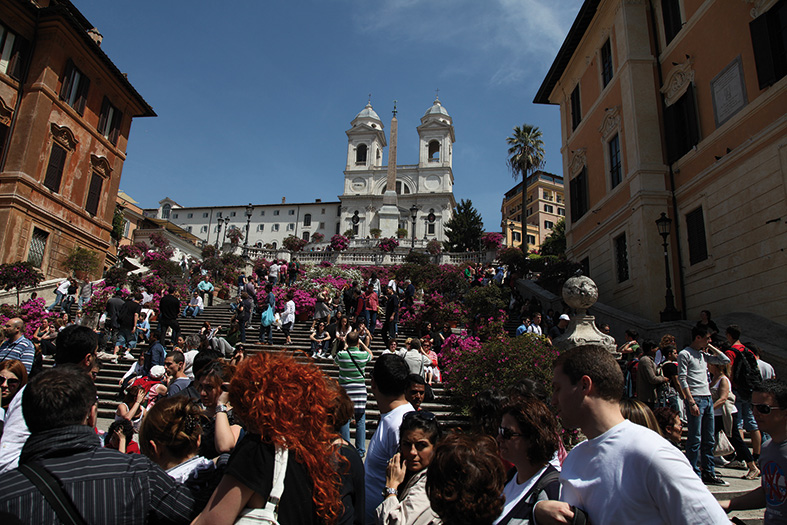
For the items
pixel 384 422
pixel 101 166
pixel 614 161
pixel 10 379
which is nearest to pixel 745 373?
pixel 384 422

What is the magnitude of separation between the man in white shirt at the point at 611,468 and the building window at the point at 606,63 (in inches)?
774

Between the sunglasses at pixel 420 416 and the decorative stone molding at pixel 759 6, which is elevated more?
the decorative stone molding at pixel 759 6

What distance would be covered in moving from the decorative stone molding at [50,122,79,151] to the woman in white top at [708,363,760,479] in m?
Result: 26.0

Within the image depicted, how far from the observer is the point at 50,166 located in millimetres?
21609

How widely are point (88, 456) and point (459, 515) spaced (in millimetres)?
1751

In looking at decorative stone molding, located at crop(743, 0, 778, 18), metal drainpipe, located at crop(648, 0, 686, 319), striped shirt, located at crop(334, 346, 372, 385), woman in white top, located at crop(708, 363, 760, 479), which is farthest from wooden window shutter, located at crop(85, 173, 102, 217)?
decorative stone molding, located at crop(743, 0, 778, 18)

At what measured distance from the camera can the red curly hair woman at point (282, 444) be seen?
2152mm

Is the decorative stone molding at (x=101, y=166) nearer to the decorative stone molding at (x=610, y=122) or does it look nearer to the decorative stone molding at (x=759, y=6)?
the decorative stone molding at (x=610, y=122)

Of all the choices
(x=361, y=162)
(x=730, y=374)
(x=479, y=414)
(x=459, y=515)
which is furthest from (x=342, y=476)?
(x=361, y=162)

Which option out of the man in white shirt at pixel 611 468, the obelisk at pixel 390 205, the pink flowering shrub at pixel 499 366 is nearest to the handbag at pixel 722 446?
the pink flowering shrub at pixel 499 366

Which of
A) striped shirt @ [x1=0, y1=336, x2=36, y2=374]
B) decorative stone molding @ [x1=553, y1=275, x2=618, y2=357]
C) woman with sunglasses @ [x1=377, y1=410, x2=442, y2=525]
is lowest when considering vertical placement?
woman with sunglasses @ [x1=377, y1=410, x2=442, y2=525]

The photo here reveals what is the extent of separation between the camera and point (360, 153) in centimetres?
8012

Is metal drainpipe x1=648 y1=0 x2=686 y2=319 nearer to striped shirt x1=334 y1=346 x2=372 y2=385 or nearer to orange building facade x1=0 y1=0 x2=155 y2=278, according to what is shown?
striped shirt x1=334 y1=346 x2=372 y2=385

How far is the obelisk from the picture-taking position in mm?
67438
